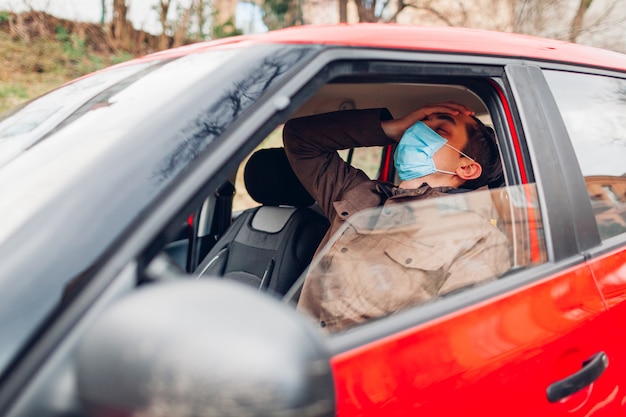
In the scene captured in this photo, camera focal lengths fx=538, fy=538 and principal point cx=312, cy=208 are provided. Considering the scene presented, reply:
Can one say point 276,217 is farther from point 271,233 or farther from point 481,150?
point 481,150

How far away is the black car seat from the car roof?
968 mm

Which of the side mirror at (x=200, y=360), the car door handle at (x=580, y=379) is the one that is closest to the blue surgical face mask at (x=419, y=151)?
the car door handle at (x=580, y=379)

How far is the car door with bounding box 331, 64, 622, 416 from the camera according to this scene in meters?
1.07

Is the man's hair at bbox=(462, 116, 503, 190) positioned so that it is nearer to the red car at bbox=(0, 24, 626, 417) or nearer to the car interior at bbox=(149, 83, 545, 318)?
the car interior at bbox=(149, 83, 545, 318)

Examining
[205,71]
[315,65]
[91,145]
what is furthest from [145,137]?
[315,65]

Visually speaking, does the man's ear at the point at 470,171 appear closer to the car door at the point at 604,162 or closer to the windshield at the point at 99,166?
the car door at the point at 604,162

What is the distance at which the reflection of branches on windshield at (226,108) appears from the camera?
1008mm

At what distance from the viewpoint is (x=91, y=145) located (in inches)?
42.4

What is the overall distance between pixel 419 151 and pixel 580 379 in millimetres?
1075

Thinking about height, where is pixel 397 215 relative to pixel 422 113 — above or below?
below

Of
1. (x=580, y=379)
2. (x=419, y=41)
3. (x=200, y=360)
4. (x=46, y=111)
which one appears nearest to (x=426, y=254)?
(x=580, y=379)

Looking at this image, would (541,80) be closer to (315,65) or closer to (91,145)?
(315,65)

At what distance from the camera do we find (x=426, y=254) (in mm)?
1624

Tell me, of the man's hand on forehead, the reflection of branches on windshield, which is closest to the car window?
the man's hand on forehead
